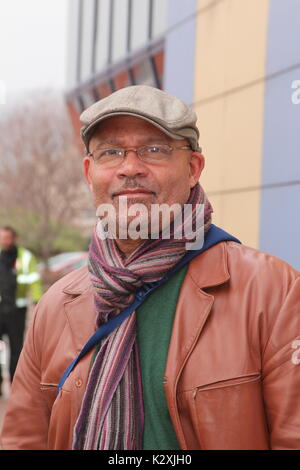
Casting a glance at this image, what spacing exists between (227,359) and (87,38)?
14123mm

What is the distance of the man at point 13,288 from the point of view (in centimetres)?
760

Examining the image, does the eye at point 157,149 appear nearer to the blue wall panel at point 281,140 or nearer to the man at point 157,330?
the man at point 157,330

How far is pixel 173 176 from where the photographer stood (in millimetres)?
2104

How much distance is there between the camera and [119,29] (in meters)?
12.6

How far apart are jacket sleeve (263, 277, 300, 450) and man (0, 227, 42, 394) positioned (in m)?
6.00

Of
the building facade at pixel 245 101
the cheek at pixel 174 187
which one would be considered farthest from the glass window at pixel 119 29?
the cheek at pixel 174 187

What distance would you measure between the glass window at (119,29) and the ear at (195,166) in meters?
10.4

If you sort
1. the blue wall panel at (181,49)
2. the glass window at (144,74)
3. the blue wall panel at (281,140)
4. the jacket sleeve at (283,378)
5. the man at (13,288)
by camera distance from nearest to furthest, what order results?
1. the jacket sleeve at (283,378)
2. the blue wall panel at (281,140)
3. the man at (13,288)
4. the blue wall panel at (181,49)
5. the glass window at (144,74)

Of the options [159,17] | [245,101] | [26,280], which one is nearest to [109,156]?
[245,101]

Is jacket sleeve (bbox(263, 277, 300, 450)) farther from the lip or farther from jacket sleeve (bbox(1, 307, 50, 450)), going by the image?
jacket sleeve (bbox(1, 307, 50, 450))

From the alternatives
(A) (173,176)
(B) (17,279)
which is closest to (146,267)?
(A) (173,176)

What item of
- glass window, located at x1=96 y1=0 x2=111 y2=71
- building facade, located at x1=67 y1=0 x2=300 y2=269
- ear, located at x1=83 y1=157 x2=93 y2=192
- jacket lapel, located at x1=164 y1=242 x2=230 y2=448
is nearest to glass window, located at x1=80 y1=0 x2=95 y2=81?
glass window, located at x1=96 y1=0 x2=111 y2=71

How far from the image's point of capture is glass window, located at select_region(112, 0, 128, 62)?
482 inches

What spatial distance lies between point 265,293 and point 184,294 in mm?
261
